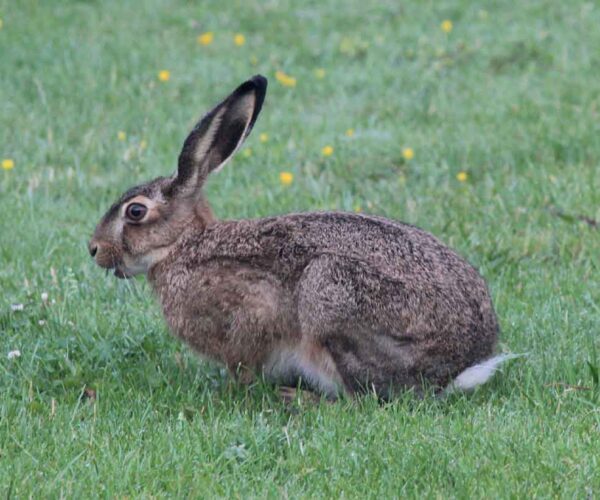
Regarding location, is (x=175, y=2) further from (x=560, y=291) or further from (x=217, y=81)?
(x=560, y=291)

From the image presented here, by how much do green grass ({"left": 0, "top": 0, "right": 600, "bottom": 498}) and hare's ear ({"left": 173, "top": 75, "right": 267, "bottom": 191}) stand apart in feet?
2.60

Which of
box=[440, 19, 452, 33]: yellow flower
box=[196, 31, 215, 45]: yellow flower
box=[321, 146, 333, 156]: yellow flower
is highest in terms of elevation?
box=[196, 31, 215, 45]: yellow flower

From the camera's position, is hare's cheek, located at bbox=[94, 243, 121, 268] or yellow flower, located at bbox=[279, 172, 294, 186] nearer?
hare's cheek, located at bbox=[94, 243, 121, 268]

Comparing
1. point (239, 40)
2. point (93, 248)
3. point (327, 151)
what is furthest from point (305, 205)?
point (239, 40)

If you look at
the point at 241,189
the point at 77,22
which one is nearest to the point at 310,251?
the point at 241,189

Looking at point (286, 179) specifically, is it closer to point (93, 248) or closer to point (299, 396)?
point (93, 248)

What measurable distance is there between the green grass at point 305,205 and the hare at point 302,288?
0.18 metres

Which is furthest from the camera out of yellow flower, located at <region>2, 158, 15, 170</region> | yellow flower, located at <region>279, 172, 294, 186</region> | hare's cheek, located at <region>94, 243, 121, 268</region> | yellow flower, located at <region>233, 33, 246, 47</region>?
yellow flower, located at <region>233, 33, 246, 47</region>

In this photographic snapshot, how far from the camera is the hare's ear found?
5.93m

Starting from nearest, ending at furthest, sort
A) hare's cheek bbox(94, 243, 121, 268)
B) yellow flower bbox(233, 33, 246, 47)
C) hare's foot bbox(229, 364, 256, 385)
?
hare's foot bbox(229, 364, 256, 385) < hare's cheek bbox(94, 243, 121, 268) < yellow flower bbox(233, 33, 246, 47)

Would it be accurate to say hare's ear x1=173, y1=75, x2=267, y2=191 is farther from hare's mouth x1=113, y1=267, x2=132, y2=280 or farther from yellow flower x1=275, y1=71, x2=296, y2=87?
yellow flower x1=275, y1=71, x2=296, y2=87

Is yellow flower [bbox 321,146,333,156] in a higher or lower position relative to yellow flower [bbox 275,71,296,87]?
lower

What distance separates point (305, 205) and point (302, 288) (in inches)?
105

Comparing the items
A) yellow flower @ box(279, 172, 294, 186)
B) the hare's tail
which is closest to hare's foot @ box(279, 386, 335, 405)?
the hare's tail
